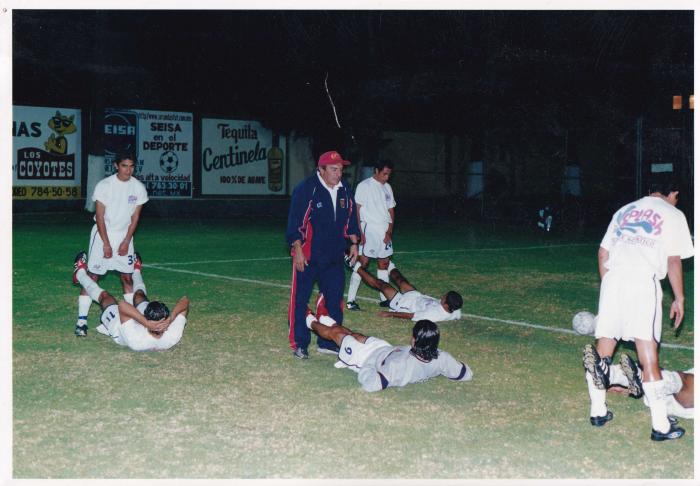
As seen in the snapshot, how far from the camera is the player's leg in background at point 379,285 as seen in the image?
447 inches

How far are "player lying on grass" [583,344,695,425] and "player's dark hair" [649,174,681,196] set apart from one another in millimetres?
1234

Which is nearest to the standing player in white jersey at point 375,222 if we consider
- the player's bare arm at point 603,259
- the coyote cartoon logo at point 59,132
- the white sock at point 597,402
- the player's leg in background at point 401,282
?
the player's leg in background at point 401,282

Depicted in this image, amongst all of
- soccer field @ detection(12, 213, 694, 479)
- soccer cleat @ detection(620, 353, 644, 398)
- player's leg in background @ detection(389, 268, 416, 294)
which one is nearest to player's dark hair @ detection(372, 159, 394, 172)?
player's leg in background @ detection(389, 268, 416, 294)

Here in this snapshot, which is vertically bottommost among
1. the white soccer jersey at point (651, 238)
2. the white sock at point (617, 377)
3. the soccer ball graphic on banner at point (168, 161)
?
the white sock at point (617, 377)

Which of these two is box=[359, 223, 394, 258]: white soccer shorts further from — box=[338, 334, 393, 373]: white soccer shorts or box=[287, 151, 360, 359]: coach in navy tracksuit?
box=[338, 334, 393, 373]: white soccer shorts

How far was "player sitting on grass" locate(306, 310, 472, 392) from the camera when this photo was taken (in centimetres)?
735

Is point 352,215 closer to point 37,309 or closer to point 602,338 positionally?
point 602,338

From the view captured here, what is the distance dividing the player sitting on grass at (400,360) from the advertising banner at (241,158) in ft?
94.5

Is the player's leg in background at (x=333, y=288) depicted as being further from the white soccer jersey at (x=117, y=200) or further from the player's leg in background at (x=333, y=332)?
the white soccer jersey at (x=117, y=200)

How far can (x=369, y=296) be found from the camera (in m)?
13.3

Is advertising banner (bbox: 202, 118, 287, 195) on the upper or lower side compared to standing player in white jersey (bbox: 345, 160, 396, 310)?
upper

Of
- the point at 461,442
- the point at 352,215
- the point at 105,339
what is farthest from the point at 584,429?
the point at 105,339

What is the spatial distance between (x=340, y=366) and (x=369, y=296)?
511 cm

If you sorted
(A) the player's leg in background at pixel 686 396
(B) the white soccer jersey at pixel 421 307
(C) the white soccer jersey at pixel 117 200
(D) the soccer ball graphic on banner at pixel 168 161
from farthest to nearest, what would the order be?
(D) the soccer ball graphic on banner at pixel 168 161 → (B) the white soccer jersey at pixel 421 307 → (C) the white soccer jersey at pixel 117 200 → (A) the player's leg in background at pixel 686 396
